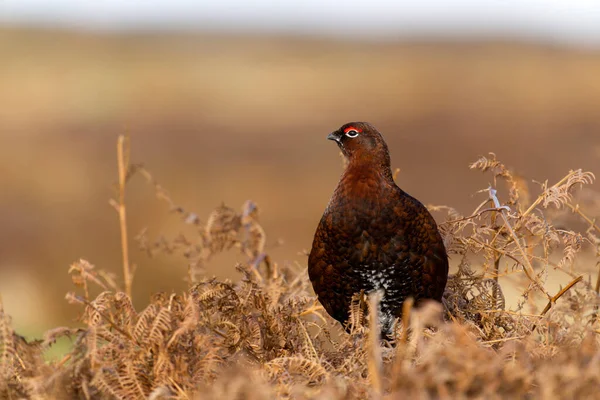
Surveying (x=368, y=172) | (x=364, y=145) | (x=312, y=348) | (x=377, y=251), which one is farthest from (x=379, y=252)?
(x=312, y=348)

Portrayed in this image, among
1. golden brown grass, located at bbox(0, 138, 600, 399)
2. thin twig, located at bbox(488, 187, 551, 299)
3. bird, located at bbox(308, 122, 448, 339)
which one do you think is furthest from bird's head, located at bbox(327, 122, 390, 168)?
thin twig, located at bbox(488, 187, 551, 299)

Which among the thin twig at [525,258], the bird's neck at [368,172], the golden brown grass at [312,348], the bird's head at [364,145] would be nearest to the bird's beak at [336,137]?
the bird's head at [364,145]

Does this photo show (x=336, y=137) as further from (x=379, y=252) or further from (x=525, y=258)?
(x=525, y=258)

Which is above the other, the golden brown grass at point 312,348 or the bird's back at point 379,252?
the bird's back at point 379,252

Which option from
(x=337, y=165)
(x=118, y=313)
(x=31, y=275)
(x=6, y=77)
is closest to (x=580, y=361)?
(x=118, y=313)

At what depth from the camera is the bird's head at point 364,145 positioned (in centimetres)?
403

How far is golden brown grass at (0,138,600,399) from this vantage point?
2.10 metres

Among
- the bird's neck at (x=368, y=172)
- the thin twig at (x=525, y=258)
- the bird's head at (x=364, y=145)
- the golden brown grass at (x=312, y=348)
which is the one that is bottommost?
the golden brown grass at (x=312, y=348)

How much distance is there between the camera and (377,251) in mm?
3729

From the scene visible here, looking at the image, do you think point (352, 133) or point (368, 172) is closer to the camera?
point (368, 172)

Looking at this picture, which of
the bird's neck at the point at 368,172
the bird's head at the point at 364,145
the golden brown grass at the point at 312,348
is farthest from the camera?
the bird's head at the point at 364,145

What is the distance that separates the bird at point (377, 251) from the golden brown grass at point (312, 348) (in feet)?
0.34

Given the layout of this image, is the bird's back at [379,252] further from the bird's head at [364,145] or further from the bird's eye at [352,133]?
the bird's eye at [352,133]

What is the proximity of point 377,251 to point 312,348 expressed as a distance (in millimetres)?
998
